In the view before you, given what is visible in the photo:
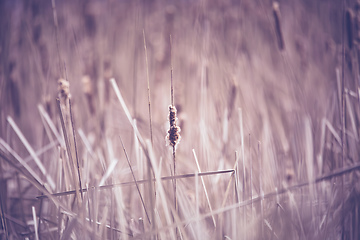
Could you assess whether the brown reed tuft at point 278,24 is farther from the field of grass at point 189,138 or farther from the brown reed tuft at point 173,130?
the brown reed tuft at point 173,130

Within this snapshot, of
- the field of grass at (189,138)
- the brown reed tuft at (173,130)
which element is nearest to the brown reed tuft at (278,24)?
the field of grass at (189,138)

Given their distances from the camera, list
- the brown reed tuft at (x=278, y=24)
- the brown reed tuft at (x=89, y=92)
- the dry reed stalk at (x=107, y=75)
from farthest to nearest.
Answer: the dry reed stalk at (x=107, y=75) < the brown reed tuft at (x=89, y=92) < the brown reed tuft at (x=278, y=24)

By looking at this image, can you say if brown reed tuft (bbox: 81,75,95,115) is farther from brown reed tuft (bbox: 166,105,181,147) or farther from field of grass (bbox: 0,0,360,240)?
brown reed tuft (bbox: 166,105,181,147)

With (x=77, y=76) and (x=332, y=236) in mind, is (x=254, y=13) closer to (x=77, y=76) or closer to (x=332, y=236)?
(x=77, y=76)

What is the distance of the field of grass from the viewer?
0.50 metres

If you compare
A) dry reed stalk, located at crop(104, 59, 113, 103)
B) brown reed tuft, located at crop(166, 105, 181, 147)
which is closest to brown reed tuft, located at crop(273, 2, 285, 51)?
brown reed tuft, located at crop(166, 105, 181, 147)

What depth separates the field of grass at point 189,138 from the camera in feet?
1.65

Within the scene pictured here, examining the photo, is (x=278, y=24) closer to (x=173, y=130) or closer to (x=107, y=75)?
(x=173, y=130)

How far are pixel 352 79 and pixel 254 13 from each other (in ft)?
2.65

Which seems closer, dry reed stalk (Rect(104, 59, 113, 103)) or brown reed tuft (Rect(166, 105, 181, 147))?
brown reed tuft (Rect(166, 105, 181, 147))

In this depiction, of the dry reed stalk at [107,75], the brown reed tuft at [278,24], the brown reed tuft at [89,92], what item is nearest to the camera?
the brown reed tuft at [278,24]

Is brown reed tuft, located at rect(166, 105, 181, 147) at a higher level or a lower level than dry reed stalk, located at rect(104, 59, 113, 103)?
lower

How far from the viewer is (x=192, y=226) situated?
1.71 ft

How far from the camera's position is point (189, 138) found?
965 millimetres
